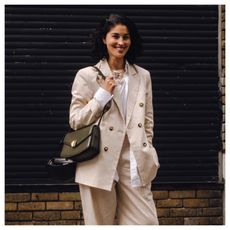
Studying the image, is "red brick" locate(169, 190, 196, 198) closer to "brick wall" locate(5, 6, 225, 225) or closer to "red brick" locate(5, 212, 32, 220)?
"brick wall" locate(5, 6, 225, 225)

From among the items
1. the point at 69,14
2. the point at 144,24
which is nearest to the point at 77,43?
the point at 69,14

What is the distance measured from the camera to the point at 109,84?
4.13 meters

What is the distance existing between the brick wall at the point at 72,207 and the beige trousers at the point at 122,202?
2202 mm

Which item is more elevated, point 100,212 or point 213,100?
point 213,100

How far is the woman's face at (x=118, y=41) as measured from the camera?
4.24 metres

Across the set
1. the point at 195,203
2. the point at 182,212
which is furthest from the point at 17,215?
the point at 195,203

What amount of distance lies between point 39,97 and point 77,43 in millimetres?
695

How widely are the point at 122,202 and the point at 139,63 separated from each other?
100 inches

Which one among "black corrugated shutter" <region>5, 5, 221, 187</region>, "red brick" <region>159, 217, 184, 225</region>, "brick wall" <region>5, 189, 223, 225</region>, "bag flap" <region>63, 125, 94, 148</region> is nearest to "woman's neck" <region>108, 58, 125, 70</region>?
"bag flap" <region>63, 125, 94, 148</region>

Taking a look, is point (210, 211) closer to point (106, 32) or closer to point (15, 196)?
point (15, 196)

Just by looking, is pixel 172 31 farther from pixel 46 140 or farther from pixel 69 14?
pixel 46 140

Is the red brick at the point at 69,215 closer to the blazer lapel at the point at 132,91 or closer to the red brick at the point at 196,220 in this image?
the red brick at the point at 196,220
